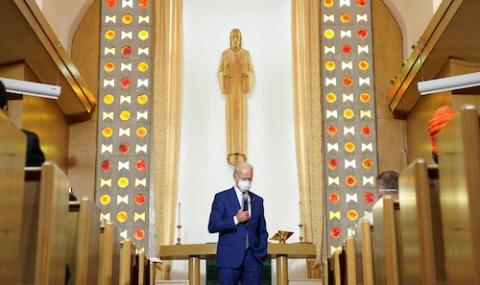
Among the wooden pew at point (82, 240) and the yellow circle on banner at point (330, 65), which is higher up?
the yellow circle on banner at point (330, 65)

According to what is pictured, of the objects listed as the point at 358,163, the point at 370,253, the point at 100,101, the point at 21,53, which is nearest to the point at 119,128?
the point at 100,101

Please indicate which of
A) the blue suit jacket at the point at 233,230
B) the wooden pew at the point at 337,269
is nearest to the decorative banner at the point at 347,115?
the wooden pew at the point at 337,269

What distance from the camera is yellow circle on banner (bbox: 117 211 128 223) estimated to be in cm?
1054

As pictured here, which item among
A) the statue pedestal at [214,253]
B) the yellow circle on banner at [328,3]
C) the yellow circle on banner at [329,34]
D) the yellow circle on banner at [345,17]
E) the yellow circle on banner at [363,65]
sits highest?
the yellow circle on banner at [328,3]

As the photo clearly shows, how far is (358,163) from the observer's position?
35.2 ft

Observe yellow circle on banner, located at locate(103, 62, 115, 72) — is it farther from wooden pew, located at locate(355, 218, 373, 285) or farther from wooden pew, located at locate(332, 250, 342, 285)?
wooden pew, located at locate(355, 218, 373, 285)

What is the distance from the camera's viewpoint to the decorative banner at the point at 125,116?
34.8ft

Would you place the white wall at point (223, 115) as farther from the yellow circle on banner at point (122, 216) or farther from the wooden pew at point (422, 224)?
the wooden pew at point (422, 224)

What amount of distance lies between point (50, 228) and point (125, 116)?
6994 mm

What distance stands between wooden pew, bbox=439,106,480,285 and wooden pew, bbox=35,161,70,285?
191 cm

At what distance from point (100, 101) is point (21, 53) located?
2.18 meters

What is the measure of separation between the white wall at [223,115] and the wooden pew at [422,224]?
20.9 ft

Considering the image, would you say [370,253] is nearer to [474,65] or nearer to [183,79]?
[474,65]

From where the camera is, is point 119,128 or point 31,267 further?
point 119,128
